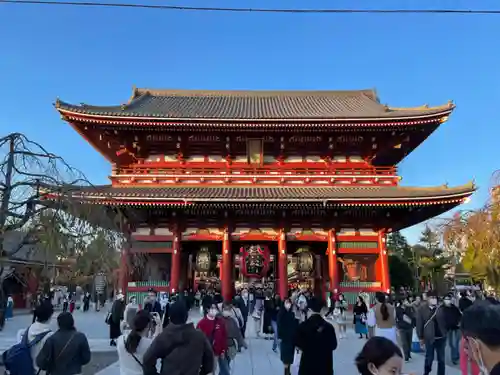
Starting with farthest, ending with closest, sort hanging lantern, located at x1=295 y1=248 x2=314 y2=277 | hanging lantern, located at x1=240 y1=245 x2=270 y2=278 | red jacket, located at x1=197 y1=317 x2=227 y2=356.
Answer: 1. hanging lantern, located at x1=295 y1=248 x2=314 y2=277
2. hanging lantern, located at x1=240 y1=245 x2=270 y2=278
3. red jacket, located at x1=197 y1=317 x2=227 y2=356

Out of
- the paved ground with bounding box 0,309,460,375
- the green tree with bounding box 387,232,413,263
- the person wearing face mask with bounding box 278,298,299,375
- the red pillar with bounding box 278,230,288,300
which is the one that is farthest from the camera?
the green tree with bounding box 387,232,413,263

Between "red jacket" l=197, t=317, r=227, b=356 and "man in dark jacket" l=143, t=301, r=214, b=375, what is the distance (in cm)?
200

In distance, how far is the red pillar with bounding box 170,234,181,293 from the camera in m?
19.2

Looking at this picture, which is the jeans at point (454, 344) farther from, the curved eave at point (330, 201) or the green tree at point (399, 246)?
the green tree at point (399, 246)

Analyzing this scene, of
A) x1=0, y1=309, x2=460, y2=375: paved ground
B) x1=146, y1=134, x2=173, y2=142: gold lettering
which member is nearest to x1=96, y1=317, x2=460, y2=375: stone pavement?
x1=0, y1=309, x2=460, y2=375: paved ground

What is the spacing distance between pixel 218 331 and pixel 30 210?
12.1 ft

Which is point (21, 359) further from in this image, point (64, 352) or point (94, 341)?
point (94, 341)

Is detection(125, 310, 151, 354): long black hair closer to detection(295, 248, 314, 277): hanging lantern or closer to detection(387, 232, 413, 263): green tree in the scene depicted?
detection(295, 248, 314, 277): hanging lantern

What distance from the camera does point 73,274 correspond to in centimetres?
805

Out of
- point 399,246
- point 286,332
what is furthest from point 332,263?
point 399,246

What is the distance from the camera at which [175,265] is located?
19.4 meters

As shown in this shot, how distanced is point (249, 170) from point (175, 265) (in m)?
Result: 6.02

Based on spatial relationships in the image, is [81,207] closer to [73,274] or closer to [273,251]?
[73,274]

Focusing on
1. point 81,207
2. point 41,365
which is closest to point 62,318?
point 41,365
